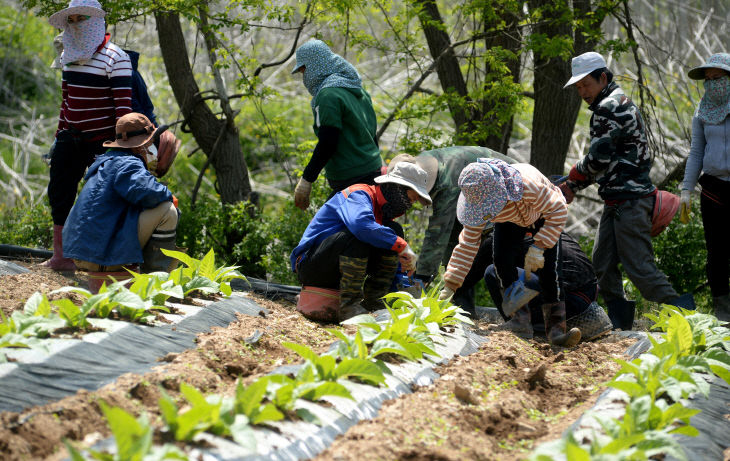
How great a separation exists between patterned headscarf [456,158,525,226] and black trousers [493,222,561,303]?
0.43 metres

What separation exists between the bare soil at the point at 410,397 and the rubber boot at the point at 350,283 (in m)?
0.25

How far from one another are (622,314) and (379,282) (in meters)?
1.60

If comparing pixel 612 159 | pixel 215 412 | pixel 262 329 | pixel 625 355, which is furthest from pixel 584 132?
pixel 215 412

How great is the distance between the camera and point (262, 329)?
3.70 meters

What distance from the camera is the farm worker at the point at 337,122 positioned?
474 centimetres

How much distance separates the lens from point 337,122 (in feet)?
15.5

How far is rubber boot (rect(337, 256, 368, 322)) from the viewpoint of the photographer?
432 centimetres

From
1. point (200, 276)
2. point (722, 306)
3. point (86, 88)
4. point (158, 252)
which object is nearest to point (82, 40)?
point (86, 88)

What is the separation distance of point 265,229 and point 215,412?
167 inches

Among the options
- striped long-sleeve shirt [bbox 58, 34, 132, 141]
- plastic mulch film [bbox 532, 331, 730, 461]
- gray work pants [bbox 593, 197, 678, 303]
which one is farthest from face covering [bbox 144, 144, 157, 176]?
plastic mulch film [bbox 532, 331, 730, 461]

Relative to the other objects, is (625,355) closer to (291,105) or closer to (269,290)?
(269,290)

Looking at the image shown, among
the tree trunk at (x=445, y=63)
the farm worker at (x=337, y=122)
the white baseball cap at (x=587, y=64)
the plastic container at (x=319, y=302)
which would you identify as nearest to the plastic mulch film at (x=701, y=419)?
the plastic container at (x=319, y=302)

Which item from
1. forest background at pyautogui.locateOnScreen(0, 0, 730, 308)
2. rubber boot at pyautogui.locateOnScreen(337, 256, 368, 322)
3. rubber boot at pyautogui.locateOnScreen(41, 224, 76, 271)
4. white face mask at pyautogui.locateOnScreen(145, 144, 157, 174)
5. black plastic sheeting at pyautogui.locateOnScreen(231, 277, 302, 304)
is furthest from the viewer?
forest background at pyautogui.locateOnScreen(0, 0, 730, 308)

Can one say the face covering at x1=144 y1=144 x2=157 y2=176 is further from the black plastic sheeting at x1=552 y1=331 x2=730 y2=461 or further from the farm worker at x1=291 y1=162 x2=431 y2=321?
the black plastic sheeting at x1=552 y1=331 x2=730 y2=461
